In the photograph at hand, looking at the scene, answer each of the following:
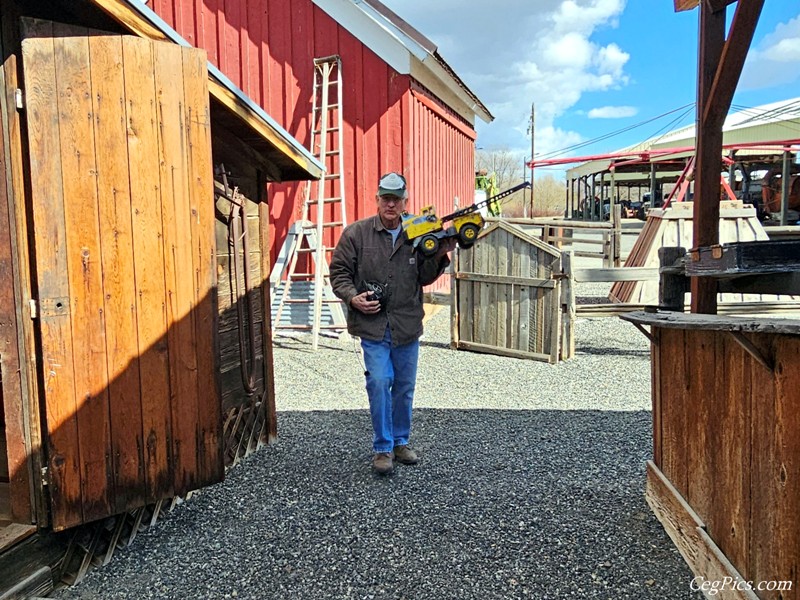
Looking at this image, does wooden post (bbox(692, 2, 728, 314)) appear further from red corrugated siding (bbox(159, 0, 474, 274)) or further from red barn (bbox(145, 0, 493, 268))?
red corrugated siding (bbox(159, 0, 474, 274))

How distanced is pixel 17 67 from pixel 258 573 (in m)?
2.68

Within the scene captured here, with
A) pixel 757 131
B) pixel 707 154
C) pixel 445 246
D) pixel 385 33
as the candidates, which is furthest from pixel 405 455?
pixel 757 131

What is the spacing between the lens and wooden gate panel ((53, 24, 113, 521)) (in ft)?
10.0

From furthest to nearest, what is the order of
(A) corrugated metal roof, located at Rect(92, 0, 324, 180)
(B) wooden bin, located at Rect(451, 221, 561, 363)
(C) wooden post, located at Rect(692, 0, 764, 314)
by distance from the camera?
1. (B) wooden bin, located at Rect(451, 221, 561, 363)
2. (A) corrugated metal roof, located at Rect(92, 0, 324, 180)
3. (C) wooden post, located at Rect(692, 0, 764, 314)

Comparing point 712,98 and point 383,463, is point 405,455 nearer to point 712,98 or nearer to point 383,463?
point 383,463

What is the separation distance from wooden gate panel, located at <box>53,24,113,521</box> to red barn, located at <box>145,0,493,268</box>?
6270 millimetres

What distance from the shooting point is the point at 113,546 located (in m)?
3.50

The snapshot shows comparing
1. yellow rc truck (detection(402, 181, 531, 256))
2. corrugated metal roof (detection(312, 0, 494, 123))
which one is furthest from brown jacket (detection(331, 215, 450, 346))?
corrugated metal roof (detection(312, 0, 494, 123))

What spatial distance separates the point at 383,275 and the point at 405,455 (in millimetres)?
1319

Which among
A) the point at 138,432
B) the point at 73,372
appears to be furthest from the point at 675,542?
the point at 73,372

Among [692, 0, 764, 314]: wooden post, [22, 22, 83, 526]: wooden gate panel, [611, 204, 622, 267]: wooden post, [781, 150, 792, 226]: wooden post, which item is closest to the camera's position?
[692, 0, 764, 314]: wooden post

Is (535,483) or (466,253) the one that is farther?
(466,253)

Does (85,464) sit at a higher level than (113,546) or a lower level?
higher

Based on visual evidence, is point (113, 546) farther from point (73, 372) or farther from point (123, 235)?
point (123, 235)
